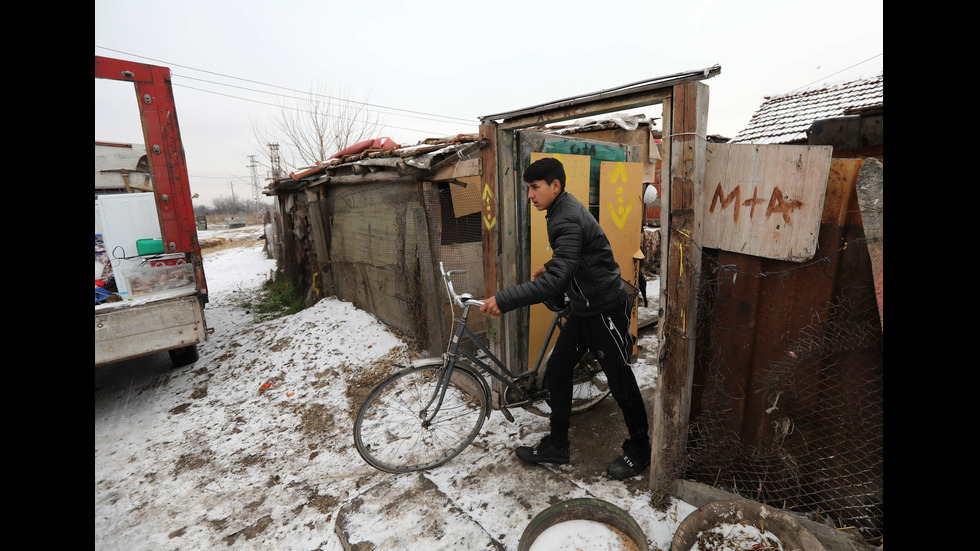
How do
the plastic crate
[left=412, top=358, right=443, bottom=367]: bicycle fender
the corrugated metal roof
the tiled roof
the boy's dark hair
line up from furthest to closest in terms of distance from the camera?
the tiled roof
the plastic crate
the corrugated metal roof
[left=412, top=358, right=443, bottom=367]: bicycle fender
the boy's dark hair

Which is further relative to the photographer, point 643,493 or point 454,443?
point 454,443

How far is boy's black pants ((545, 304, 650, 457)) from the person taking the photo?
2744mm

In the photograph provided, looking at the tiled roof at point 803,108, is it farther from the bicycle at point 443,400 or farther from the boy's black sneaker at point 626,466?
the boy's black sneaker at point 626,466

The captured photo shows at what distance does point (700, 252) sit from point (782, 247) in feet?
1.24

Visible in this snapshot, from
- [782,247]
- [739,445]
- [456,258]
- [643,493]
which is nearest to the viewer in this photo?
[782,247]

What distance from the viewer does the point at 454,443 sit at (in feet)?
10.9

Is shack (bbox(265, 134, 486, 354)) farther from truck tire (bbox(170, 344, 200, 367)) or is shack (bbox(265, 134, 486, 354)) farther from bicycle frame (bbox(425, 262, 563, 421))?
truck tire (bbox(170, 344, 200, 367))

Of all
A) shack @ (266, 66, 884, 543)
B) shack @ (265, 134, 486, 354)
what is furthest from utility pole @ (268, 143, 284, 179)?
shack @ (266, 66, 884, 543)

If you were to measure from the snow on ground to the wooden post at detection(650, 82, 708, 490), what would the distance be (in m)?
0.44

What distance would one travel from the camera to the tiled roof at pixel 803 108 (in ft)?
30.6

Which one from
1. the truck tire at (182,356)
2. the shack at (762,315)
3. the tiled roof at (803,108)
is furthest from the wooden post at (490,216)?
the tiled roof at (803,108)
